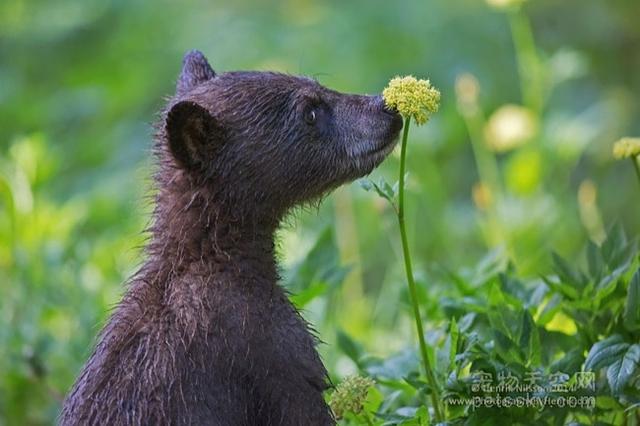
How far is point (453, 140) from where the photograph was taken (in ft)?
29.9

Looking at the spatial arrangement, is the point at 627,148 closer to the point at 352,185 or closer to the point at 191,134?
the point at 191,134

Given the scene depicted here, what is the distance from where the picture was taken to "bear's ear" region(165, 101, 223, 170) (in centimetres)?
436

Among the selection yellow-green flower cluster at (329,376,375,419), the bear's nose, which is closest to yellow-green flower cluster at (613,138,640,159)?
the bear's nose

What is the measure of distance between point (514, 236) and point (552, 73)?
2.85ft

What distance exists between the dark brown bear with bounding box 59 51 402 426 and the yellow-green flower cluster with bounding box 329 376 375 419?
101 mm

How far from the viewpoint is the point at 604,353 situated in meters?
4.40

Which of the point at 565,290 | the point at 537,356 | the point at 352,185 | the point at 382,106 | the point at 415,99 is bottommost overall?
the point at 537,356

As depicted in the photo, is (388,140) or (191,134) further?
(388,140)

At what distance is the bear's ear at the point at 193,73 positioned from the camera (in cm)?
494

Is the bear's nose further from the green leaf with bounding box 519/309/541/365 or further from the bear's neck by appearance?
the green leaf with bounding box 519/309/541/365

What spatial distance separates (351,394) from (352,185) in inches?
162

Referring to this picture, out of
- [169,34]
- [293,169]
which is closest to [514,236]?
[293,169]

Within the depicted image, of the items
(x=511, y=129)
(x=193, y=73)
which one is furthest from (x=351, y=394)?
(x=511, y=129)

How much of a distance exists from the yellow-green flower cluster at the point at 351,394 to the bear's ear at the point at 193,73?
47.4 inches
